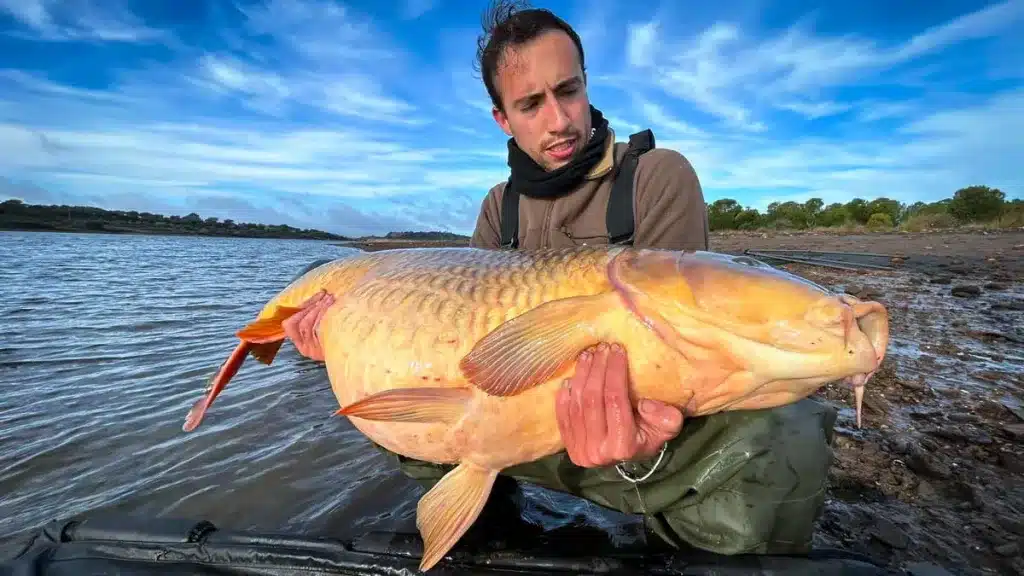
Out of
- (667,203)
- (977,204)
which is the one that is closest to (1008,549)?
(667,203)

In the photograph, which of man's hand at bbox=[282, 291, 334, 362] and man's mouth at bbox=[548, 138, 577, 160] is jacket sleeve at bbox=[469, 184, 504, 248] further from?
man's hand at bbox=[282, 291, 334, 362]

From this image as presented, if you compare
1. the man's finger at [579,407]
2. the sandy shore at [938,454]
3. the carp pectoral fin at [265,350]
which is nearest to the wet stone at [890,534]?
the sandy shore at [938,454]

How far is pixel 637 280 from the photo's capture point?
5.43 ft

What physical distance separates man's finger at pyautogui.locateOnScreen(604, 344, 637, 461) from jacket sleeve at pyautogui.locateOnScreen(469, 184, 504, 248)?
215 centimetres

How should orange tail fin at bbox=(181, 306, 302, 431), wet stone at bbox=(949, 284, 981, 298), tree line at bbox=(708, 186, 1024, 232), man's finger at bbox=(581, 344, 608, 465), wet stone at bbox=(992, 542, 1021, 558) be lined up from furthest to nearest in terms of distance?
tree line at bbox=(708, 186, 1024, 232), wet stone at bbox=(949, 284, 981, 298), orange tail fin at bbox=(181, 306, 302, 431), wet stone at bbox=(992, 542, 1021, 558), man's finger at bbox=(581, 344, 608, 465)

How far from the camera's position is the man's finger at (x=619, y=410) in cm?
162

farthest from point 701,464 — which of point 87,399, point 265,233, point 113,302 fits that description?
point 265,233

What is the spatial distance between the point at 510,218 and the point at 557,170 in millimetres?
575

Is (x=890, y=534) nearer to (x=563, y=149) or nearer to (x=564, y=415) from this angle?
(x=564, y=415)

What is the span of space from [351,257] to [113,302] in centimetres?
963

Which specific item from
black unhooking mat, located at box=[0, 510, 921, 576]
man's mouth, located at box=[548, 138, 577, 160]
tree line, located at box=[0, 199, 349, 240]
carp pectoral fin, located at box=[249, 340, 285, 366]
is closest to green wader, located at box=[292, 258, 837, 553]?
black unhooking mat, located at box=[0, 510, 921, 576]

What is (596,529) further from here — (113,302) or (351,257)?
(113,302)

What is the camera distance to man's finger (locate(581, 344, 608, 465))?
1.61m

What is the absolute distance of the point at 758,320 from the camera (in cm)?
146
